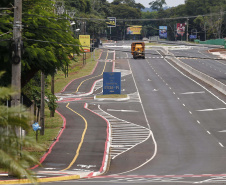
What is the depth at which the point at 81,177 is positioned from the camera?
26.4 m

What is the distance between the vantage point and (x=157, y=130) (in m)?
45.2

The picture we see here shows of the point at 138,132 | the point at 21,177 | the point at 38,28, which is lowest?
the point at 138,132

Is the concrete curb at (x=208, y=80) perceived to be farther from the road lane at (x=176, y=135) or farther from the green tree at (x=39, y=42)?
the green tree at (x=39, y=42)

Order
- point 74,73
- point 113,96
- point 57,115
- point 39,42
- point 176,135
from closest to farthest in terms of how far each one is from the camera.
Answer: point 39,42
point 176,135
point 57,115
point 113,96
point 74,73

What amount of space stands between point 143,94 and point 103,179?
44371 mm

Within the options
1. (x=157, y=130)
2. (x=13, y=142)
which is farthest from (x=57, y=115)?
(x=13, y=142)

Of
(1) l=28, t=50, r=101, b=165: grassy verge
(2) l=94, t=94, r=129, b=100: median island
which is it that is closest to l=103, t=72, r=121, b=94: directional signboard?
(2) l=94, t=94, r=129, b=100: median island

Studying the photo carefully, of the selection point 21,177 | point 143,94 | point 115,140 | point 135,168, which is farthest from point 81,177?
point 143,94

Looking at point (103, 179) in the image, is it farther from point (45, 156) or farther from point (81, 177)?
point (45, 156)

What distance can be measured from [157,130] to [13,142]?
36.1 m

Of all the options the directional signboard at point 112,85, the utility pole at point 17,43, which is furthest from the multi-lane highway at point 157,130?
the utility pole at point 17,43

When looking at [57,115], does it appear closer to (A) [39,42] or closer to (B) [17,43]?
(A) [39,42]

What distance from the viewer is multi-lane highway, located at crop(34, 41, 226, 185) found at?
94.9 feet

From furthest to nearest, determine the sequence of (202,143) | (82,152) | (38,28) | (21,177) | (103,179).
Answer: (202,143) → (82,152) → (38,28) → (103,179) → (21,177)
